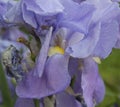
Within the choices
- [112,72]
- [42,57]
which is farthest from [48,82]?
[112,72]

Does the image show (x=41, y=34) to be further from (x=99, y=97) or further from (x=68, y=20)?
(x=99, y=97)

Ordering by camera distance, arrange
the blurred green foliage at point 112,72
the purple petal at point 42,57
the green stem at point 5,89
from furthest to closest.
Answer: the blurred green foliage at point 112,72
the green stem at point 5,89
the purple petal at point 42,57

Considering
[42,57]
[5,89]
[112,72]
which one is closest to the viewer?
[42,57]

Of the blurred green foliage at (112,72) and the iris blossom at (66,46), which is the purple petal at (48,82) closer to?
the iris blossom at (66,46)

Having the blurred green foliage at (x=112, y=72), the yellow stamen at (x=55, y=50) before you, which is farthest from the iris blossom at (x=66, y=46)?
the blurred green foliage at (x=112, y=72)

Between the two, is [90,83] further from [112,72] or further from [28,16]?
[112,72]

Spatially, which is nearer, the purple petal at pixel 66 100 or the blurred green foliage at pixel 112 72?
the purple petal at pixel 66 100

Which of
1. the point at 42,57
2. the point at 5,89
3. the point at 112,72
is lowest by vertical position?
the point at 112,72

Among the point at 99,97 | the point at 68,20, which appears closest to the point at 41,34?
the point at 68,20

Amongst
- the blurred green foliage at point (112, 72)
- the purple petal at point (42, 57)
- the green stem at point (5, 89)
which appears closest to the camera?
the purple petal at point (42, 57)
